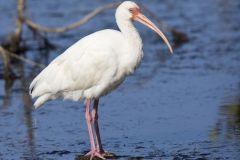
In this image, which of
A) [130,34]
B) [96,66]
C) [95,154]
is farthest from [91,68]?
[95,154]

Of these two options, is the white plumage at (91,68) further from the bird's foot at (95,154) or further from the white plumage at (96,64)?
the bird's foot at (95,154)

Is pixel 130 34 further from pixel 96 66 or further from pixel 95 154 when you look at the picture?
pixel 95 154

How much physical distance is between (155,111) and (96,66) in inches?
87.4

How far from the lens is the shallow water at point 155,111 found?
9359 millimetres

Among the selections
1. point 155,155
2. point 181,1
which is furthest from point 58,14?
point 155,155

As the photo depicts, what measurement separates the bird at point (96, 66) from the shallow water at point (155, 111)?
56 cm

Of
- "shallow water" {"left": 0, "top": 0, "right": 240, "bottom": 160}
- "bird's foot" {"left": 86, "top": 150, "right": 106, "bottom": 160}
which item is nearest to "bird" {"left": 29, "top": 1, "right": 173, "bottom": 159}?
"bird's foot" {"left": 86, "top": 150, "right": 106, "bottom": 160}

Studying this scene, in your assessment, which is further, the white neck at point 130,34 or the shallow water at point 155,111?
the shallow water at point 155,111

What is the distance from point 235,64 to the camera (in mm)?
14289

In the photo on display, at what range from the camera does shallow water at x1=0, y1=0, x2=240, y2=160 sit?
30.7 ft

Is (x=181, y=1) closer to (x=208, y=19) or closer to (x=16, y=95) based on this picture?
(x=208, y=19)

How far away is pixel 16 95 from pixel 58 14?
824 centimetres

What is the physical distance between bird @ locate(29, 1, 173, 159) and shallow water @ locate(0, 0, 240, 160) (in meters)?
0.56

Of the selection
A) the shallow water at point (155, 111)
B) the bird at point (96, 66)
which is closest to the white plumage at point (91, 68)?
the bird at point (96, 66)
